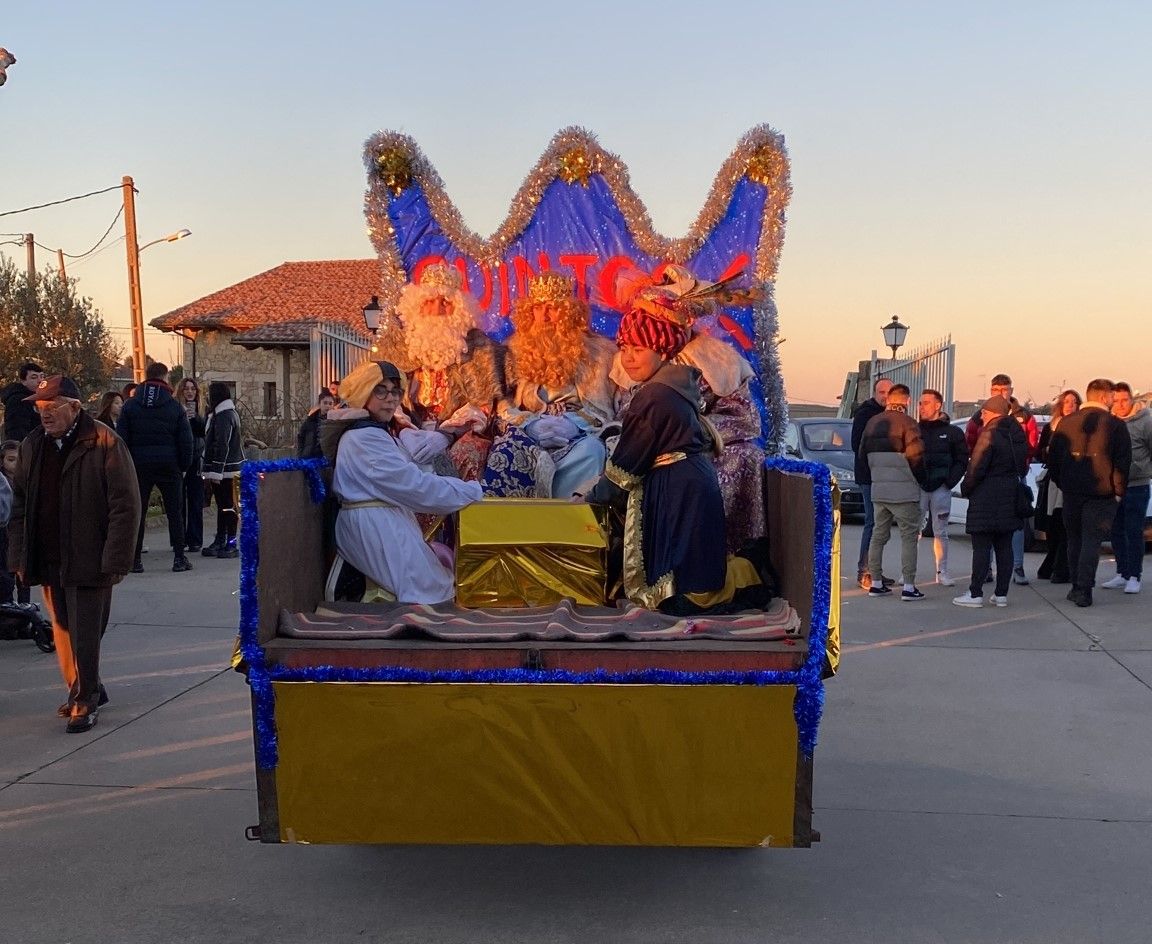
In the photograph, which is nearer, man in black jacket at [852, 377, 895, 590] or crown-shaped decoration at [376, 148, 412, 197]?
crown-shaped decoration at [376, 148, 412, 197]

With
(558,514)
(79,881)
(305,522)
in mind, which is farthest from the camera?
(558,514)

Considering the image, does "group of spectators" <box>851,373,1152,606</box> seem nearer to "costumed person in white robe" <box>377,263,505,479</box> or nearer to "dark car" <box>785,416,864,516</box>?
"costumed person in white robe" <box>377,263,505,479</box>

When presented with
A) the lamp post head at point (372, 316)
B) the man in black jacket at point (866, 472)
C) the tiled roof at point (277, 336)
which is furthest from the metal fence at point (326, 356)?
the tiled roof at point (277, 336)

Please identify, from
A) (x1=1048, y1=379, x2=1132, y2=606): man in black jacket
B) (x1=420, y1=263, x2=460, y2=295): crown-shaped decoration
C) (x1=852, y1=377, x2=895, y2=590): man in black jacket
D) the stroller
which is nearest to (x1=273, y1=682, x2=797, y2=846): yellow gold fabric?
(x1=420, y1=263, x2=460, y2=295): crown-shaped decoration

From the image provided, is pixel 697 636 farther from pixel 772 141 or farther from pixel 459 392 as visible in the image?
pixel 772 141

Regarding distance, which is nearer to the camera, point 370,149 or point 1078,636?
point 370,149

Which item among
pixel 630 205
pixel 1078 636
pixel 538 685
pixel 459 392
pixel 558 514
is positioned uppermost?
pixel 630 205

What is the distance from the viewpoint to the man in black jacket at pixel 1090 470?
9375mm

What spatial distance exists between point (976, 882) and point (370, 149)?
15.3 feet

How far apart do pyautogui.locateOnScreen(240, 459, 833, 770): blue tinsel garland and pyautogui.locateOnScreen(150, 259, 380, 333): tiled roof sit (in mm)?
32454

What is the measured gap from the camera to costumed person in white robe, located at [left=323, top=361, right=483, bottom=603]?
473 centimetres

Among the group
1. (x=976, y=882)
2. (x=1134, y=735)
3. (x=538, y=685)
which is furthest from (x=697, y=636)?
(x=1134, y=735)

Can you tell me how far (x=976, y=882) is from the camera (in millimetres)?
4105

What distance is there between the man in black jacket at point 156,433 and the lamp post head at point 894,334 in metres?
14.4
